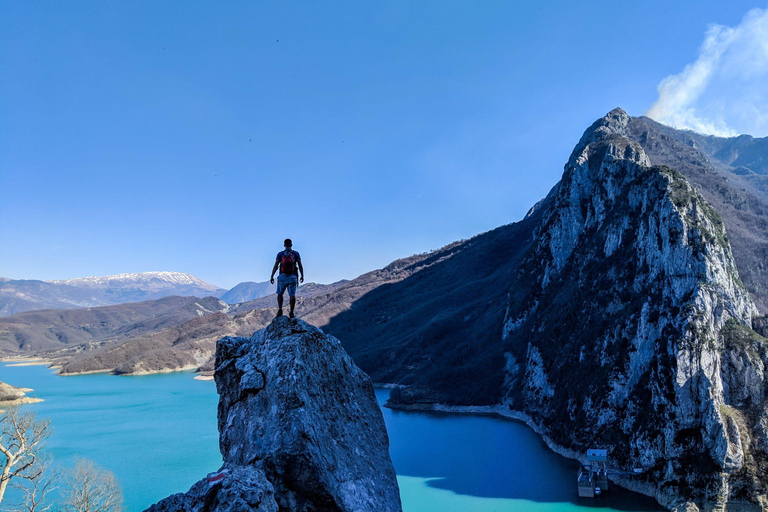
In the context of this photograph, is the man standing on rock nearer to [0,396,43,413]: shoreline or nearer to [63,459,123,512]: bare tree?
[63,459,123,512]: bare tree

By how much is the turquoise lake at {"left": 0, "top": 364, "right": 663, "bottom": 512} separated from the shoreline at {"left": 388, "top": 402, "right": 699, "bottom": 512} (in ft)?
3.30

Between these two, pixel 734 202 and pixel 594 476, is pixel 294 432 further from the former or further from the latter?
pixel 734 202

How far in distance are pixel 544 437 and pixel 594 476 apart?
17464 millimetres

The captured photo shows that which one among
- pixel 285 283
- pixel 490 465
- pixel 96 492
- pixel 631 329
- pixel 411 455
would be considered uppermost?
pixel 631 329

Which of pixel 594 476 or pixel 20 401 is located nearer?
pixel 594 476

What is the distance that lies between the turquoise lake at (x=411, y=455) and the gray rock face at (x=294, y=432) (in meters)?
34.6

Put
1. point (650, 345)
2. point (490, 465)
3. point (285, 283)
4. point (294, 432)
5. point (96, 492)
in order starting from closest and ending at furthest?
1. point (294, 432)
2. point (285, 283)
3. point (96, 492)
4. point (650, 345)
5. point (490, 465)

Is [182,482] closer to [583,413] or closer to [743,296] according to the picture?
[583,413]

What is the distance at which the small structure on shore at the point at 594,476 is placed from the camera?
43031mm

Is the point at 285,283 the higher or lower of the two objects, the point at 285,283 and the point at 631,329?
the lower

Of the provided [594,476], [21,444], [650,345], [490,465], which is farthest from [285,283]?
[650,345]

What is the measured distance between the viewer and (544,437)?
62.9 metres

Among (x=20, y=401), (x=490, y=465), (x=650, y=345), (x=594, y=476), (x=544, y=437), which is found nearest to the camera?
(x=594, y=476)

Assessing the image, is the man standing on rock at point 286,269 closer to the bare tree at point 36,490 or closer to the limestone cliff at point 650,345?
the bare tree at point 36,490
